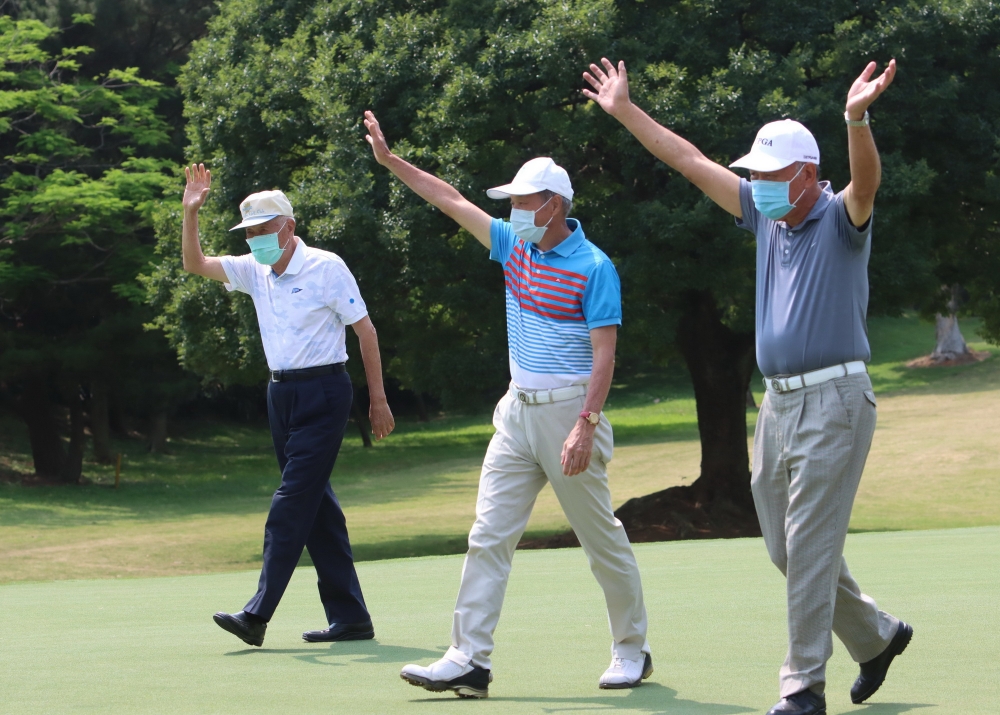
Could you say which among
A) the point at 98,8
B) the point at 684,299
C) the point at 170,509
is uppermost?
the point at 98,8

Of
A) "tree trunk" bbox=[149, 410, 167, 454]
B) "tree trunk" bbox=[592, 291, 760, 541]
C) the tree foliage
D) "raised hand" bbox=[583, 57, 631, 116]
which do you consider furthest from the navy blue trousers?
"tree trunk" bbox=[149, 410, 167, 454]

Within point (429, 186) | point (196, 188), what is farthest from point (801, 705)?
point (196, 188)

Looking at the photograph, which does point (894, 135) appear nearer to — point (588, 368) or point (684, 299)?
point (684, 299)

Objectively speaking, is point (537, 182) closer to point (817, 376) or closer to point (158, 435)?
point (817, 376)

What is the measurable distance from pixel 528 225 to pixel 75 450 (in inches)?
1101

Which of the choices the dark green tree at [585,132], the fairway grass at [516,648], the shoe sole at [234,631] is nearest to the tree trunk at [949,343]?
the dark green tree at [585,132]

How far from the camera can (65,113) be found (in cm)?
2505

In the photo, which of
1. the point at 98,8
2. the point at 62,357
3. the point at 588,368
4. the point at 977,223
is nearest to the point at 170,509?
the point at 62,357

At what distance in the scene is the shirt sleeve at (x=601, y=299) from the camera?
5.09 m

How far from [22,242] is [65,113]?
10.4 feet

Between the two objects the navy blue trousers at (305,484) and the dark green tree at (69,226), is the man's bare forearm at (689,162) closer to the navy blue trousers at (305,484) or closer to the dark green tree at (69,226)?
the navy blue trousers at (305,484)

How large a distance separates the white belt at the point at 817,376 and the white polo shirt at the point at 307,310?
275 centimetres

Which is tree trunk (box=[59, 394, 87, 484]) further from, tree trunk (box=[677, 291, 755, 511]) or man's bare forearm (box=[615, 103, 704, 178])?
man's bare forearm (box=[615, 103, 704, 178])

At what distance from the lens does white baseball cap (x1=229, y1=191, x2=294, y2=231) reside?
6.55 m
